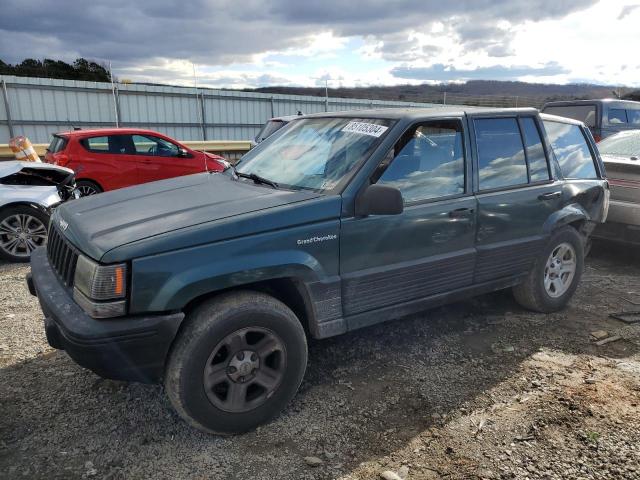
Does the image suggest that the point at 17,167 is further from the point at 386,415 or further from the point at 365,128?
the point at 386,415

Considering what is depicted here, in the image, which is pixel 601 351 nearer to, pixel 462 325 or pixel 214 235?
pixel 462 325

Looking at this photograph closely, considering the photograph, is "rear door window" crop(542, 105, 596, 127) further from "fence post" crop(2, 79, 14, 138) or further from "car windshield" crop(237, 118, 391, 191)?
"fence post" crop(2, 79, 14, 138)

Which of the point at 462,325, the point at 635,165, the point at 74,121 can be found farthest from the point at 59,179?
the point at 74,121

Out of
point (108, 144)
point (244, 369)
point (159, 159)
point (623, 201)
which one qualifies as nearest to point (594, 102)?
point (623, 201)

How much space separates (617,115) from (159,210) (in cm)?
1065

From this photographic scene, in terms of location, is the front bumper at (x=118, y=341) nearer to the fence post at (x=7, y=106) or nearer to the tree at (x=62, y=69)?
the fence post at (x=7, y=106)

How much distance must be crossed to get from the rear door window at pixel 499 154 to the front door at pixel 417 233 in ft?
0.71

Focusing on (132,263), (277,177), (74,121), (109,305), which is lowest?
(109,305)

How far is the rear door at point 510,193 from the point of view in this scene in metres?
3.74

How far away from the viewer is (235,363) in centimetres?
275

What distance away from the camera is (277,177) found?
345cm

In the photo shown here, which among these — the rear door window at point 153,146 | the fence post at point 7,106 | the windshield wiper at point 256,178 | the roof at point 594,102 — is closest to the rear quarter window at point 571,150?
the windshield wiper at point 256,178

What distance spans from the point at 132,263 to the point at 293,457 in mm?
1329

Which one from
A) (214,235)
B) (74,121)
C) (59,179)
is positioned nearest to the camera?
(214,235)
